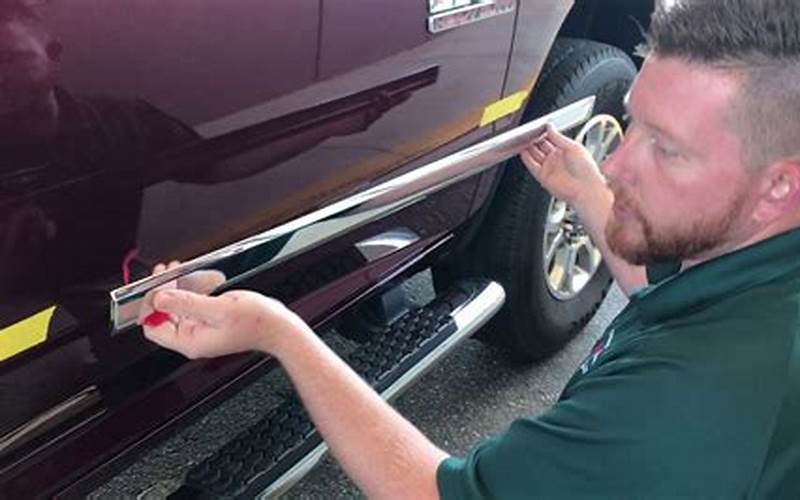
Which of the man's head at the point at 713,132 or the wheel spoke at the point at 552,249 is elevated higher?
the man's head at the point at 713,132

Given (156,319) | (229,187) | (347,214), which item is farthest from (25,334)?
(347,214)

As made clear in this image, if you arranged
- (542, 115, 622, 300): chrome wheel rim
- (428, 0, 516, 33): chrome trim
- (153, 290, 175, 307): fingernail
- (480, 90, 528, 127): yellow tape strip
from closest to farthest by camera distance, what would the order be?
(153, 290, 175, 307): fingernail
(428, 0, 516, 33): chrome trim
(480, 90, 528, 127): yellow tape strip
(542, 115, 622, 300): chrome wheel rim

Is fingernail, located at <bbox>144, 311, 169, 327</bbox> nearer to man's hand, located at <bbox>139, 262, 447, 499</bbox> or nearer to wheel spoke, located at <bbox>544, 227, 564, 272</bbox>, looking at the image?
man's hand, located at <bbox>139, 262, 447, 499</bbox>

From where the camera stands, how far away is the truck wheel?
2748mm

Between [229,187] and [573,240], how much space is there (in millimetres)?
1488

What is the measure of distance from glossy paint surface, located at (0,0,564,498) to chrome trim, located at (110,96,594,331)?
6 centimetres

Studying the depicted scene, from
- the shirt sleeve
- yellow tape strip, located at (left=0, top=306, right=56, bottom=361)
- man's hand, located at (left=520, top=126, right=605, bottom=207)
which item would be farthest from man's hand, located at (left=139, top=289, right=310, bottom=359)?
man's hand, located at (left=520, top=126, right=605, bottom=207)

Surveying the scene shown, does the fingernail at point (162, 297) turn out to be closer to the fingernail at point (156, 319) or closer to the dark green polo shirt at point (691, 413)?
the fingernail at point (156, 319)

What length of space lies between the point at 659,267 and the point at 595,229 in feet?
1.31

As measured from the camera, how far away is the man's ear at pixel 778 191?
1.40m

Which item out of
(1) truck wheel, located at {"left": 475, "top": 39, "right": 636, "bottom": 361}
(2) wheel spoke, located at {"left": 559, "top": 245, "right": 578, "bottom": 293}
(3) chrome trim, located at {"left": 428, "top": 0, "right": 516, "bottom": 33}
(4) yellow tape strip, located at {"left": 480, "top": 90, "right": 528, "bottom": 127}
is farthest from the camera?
(2) wheel spoke, located at {"left": 559, "top": 245, "right": 578, "bottom": 293}

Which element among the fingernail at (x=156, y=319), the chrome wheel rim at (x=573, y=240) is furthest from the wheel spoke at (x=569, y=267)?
the fingernail at (x=156, y=319)

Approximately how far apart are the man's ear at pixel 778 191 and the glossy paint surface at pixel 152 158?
28.0 inches

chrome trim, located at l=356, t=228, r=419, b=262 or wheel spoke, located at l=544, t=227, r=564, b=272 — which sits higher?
chrome trim, located at l=356, t=228, r=419, b=262
